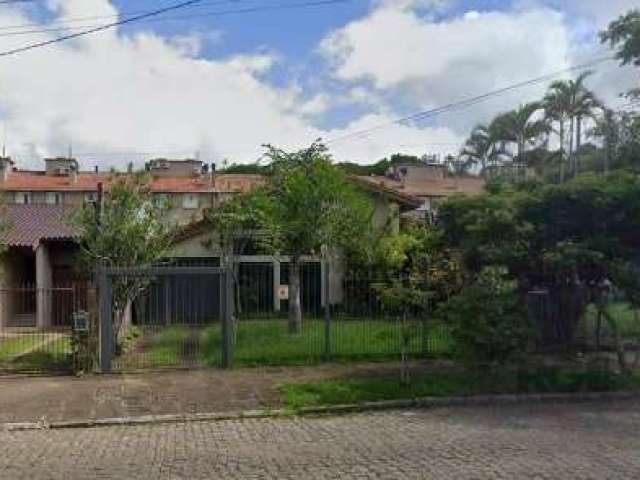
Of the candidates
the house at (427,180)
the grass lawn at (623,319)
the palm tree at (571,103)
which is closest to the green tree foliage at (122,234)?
the grass lawn at (623,319)

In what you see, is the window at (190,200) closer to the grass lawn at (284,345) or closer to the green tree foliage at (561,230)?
the grass lawn at (284,345)

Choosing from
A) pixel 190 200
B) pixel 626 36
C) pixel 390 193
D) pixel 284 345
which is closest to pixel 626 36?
pixel 626 36

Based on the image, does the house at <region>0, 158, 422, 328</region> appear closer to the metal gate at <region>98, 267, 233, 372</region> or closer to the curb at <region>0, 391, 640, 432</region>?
the metal gate at <region>98, 267, 233, 372</region>

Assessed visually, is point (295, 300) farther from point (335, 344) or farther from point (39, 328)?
point (39, 328)

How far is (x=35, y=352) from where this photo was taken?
16.8m

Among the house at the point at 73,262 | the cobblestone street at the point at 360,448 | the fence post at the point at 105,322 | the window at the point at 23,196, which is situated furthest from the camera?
the window at the point at 23,196

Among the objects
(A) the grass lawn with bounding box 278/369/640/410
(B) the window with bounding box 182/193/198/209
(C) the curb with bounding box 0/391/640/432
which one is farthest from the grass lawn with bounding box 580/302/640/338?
(B) the window with bounding box 182/193/198/209

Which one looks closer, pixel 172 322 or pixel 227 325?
pixel 227 325

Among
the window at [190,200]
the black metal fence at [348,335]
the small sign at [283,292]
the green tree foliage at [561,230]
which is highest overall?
the window at [190,200]

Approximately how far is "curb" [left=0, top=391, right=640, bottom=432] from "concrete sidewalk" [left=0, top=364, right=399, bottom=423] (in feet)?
0.78

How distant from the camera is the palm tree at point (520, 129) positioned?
46.2 meters

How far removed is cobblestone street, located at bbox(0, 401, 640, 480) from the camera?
7871mm

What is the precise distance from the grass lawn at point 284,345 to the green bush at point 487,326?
8.19ft

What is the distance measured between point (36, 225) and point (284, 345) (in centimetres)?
1668
